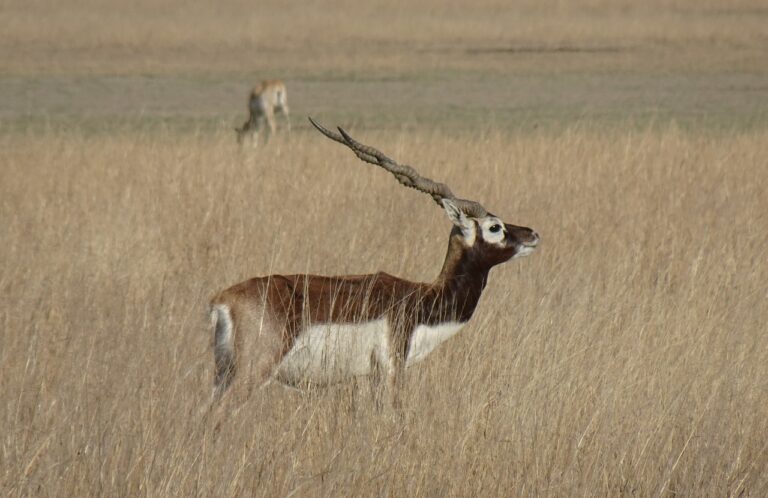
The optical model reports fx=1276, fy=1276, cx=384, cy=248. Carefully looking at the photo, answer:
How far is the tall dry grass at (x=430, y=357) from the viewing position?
3.91m

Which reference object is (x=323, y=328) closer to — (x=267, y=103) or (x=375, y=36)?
(x=267, y=103)

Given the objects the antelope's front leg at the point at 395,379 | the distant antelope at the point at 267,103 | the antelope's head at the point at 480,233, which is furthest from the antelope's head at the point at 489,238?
the distant antelope at the point at 267,103

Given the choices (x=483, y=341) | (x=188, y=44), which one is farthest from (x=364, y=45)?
(x=483, y=341)

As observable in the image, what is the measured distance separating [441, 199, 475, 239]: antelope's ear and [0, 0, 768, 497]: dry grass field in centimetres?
50

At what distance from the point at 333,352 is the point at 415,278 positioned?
97.9 inches

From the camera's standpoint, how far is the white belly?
15.0 feet

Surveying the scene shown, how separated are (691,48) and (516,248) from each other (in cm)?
2783

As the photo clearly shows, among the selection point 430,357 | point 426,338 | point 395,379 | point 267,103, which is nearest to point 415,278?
point 430,357

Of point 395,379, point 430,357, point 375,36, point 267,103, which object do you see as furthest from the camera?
point 375,36

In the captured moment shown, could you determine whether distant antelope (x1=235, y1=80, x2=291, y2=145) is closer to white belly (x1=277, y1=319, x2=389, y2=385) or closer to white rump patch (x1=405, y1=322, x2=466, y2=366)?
white rump patch (x1=405, y1=322, x2=466, y2=366)

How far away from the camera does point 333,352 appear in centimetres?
457

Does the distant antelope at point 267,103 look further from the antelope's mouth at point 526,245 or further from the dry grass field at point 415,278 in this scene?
the antelope's mouth at point 526,245

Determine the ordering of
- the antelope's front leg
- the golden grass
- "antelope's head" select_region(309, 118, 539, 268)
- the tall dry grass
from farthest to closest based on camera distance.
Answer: the golden grass, "antelope's head" select_region(309, 118, 539, 268), the antelope's front leg, the tall dry grass

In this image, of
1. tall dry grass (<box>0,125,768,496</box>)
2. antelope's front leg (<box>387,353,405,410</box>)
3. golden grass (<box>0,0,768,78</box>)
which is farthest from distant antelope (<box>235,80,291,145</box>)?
antelope's front leg (<box>387,353,405,410</box>)
